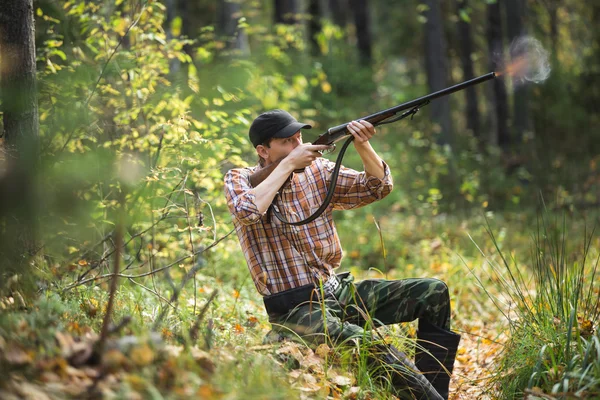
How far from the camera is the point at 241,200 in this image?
12.4 ft

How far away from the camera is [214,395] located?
2.44 metres

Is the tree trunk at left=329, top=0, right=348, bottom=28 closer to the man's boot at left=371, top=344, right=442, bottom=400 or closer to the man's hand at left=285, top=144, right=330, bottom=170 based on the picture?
the man's hand at left=285, top=144, right=330, bottom=170

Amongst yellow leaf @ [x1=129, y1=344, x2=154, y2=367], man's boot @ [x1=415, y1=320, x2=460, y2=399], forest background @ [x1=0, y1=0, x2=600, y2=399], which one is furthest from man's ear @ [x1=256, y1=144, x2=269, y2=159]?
yellow leaf @ [x1=129, y1=344, x2=154, y2=367]

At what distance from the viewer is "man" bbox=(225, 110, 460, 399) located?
376cm

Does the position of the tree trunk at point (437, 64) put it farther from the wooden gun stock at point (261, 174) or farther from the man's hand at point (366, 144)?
the wooden gun stock at point (261, 174)

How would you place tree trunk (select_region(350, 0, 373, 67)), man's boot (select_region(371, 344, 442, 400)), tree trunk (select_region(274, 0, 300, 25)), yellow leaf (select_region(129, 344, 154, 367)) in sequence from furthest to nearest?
tree trunk (select_region(350, 0, 373, 67)) < tree trunk (select_region(274, 0, 300, 25)) < man's boot (select_region(371, 344, 442, 400)) < yellow leaf (select_region(129, 344, 154, 367))

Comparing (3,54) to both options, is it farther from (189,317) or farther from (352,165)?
(352,165)

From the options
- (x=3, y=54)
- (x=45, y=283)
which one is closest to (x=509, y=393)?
(x=45, y=283)

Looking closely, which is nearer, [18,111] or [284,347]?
[284,347]

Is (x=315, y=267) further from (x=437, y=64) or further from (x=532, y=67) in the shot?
(x=437, y=64)

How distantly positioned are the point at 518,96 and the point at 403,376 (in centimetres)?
1224

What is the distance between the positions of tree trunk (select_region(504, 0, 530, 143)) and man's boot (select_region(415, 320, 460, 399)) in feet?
37.9

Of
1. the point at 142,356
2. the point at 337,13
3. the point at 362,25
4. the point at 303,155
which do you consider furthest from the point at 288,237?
the point at 337,13

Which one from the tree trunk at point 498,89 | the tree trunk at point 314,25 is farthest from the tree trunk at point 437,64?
the tree trunk at point 314,25
